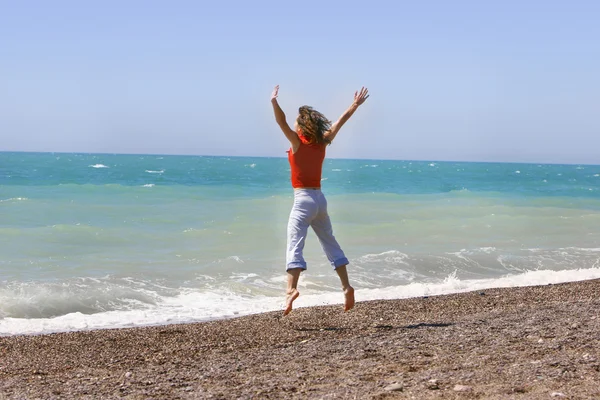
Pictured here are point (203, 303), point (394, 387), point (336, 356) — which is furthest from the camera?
point (203, 303)

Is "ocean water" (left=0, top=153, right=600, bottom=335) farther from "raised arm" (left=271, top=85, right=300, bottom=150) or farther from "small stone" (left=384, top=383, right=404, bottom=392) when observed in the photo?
"small stone" (left=384, top=383, right=404, bottom=392)

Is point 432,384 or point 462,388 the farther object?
point 432,384

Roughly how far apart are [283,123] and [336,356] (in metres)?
2.33

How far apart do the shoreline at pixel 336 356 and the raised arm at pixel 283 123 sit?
1.71m

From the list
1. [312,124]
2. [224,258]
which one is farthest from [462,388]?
[224,258]

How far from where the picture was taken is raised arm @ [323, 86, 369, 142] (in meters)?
7.30

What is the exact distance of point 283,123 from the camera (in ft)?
23.3

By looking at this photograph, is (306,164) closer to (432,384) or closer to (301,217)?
(301,217)

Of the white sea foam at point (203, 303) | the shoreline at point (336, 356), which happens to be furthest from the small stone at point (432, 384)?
the white sea foam at point (203, 303)

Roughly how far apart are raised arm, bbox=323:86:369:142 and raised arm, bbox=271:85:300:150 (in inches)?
11.8

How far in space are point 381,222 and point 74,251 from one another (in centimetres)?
1008

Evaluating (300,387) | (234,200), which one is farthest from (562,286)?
(234,200)

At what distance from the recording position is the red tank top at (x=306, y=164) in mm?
7176

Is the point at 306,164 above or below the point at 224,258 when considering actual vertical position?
above
